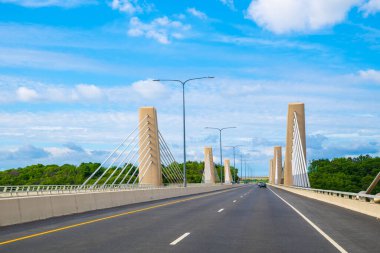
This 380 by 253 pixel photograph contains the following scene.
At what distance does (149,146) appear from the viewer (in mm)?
63031

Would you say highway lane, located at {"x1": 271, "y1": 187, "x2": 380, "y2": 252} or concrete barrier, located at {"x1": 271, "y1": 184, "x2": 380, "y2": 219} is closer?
highway lane, located at {"x1": 271, "y1": 187, "x2": 380, "y2": 252}

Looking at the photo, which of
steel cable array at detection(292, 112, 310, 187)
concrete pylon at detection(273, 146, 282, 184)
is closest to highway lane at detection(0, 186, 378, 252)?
steel cable array at detection(292, 112, 310, 187)

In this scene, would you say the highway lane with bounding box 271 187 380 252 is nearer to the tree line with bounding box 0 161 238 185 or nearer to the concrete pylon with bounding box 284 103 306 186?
the concrete pylon with bounding box 284 103 306 186

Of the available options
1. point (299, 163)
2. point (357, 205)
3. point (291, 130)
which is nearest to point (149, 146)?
point (299, 163)

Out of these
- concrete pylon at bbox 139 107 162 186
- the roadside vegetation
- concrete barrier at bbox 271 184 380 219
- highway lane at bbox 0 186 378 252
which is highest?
concrete pylon at bbox 139 107 162 186

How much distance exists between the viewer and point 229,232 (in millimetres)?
12875

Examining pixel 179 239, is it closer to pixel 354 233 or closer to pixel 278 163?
pixel 354 233

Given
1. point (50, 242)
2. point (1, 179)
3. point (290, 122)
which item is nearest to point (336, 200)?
point (50, 242)

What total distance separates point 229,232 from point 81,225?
4.50 meters

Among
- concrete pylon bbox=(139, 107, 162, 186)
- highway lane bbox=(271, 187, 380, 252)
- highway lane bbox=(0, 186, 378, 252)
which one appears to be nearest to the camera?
highway lane bbox=(0, 186, 378, 252)

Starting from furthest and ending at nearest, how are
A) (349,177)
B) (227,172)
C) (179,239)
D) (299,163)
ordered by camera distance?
(227,172) < (349,177) < (299,163) < (179,239)

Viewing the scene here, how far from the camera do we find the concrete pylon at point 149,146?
62.5m

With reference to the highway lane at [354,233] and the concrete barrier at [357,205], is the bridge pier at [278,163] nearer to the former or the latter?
the concrete barrier at [357,205]

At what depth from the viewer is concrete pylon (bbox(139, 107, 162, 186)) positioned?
62.5m
